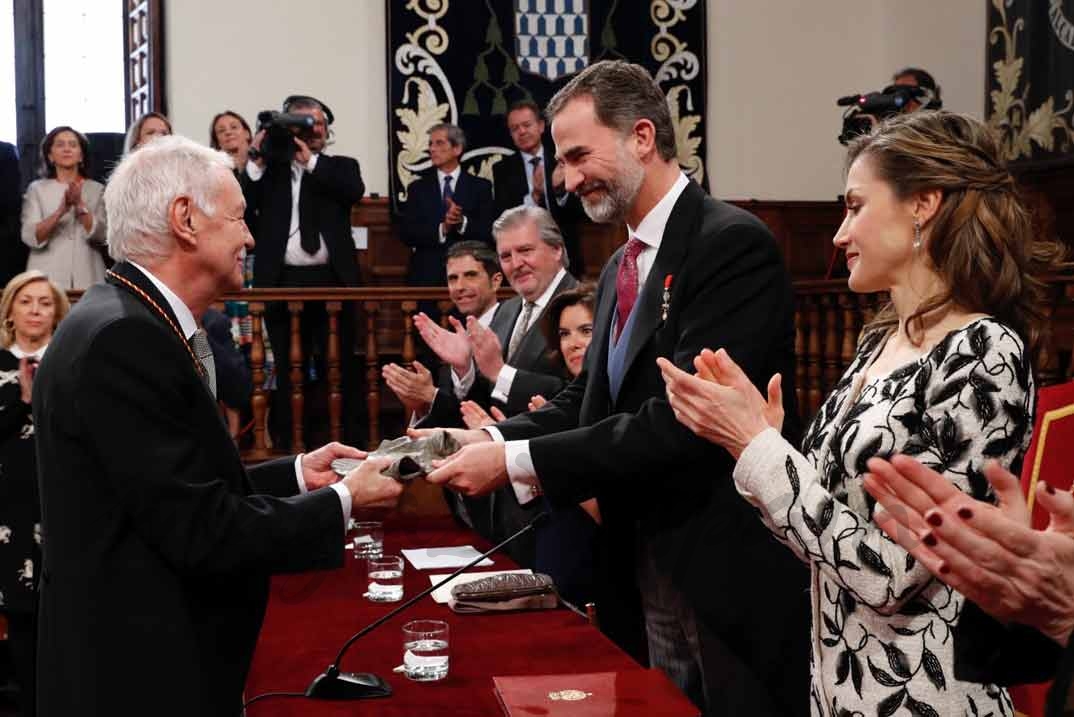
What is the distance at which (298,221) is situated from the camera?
5875 millimetres

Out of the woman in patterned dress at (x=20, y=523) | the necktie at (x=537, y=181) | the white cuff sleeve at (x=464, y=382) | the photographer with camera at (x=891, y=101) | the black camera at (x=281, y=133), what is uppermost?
the photographer with camera at (x=891, y=101)

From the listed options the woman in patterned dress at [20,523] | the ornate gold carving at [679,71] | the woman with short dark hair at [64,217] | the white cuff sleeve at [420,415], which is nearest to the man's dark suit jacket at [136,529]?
the woman in patterned dress at [20,523]

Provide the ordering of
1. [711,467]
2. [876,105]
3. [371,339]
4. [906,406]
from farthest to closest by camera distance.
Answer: [371,339] < [876,105] < [711,467] < [906,406]

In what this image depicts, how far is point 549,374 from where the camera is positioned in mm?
3861

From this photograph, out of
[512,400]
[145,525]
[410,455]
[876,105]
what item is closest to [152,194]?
[145,525]

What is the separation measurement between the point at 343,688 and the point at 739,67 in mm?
7552

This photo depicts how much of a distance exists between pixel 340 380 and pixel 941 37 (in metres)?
5.13

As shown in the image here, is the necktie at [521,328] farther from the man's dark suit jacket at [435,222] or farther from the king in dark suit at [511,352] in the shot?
the man's dark suit jacket at [435,222]

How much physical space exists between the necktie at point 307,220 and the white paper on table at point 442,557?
3144 millimetres

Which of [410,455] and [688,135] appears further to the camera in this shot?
[688,135]

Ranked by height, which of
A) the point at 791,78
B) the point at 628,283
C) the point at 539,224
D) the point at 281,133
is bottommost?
the point at 628,283

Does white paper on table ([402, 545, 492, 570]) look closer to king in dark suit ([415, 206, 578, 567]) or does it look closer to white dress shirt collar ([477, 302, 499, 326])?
king in dark suit ([415, 206, 578, 567])

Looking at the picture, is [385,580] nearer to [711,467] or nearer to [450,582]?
[450,582]

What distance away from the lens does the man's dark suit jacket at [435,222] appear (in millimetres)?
6320
